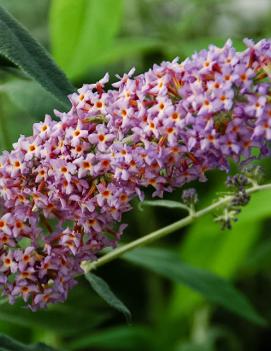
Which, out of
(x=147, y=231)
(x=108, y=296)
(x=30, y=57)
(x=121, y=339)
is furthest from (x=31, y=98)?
(x=147, y=231)

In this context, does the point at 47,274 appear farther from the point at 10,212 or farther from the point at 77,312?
the point at 77,312

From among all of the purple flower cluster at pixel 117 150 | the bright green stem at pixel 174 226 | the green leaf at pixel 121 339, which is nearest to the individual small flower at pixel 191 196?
the bright green stem at pixel 174 226

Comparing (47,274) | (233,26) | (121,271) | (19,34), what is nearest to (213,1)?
(233,26)

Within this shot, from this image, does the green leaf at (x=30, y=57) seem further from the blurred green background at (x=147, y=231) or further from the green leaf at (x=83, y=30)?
the green leaf at (x=83, y=30)

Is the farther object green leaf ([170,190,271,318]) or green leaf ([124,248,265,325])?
green leaf ([170,190,271,318])

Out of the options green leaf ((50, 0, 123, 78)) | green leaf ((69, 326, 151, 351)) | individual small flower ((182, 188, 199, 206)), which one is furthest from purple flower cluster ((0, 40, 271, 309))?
green leaf ((69, 326, 151, 351))

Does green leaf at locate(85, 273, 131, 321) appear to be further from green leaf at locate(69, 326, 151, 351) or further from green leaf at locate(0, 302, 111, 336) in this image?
green leaf at locate(69, 326, 151, 351)
